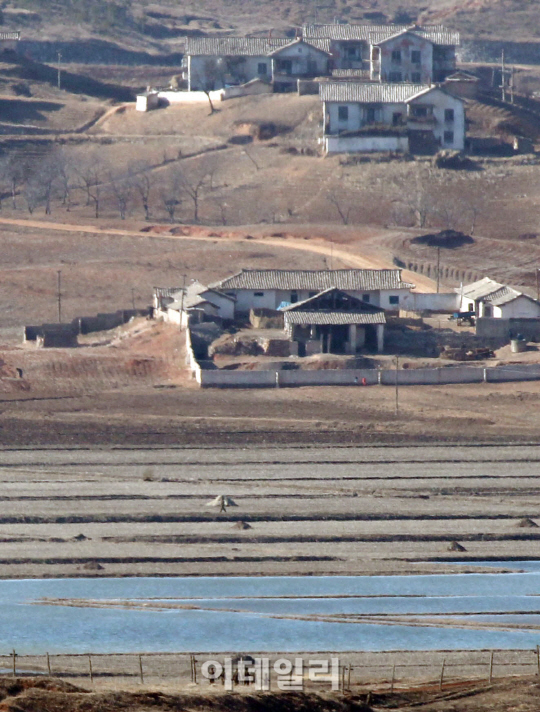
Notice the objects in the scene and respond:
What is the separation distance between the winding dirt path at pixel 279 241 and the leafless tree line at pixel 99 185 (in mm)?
3656

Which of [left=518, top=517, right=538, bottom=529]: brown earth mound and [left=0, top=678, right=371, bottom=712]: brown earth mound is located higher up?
[left=0, top=678, right=371, bottom=712]: brown earth mound

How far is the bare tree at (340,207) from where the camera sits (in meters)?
68.4

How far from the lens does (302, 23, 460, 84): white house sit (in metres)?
81.7

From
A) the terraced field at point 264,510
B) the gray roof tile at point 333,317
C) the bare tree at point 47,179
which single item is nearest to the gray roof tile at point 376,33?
the bare tree at point 47,179

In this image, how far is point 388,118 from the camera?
74125 millimetres

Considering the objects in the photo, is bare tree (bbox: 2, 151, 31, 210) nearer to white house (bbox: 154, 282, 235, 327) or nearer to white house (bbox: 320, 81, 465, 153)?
white house (bbox: 320, 81, 465, 153)

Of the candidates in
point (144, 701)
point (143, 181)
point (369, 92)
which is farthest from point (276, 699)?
point (369, 92)

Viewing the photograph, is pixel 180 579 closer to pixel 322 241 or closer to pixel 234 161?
pixel 322 241

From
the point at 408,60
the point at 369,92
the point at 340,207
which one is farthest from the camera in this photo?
the point at 408,60

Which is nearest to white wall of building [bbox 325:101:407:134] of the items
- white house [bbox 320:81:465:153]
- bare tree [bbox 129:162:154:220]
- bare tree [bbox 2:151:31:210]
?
white house [bbox 320:81:465:153]

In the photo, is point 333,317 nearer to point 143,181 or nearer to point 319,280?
point 319,280

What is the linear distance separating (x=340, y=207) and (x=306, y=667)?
4769 centimetres

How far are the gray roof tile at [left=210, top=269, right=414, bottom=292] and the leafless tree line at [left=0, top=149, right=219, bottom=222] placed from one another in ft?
61.8

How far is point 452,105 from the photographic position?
244 feet
